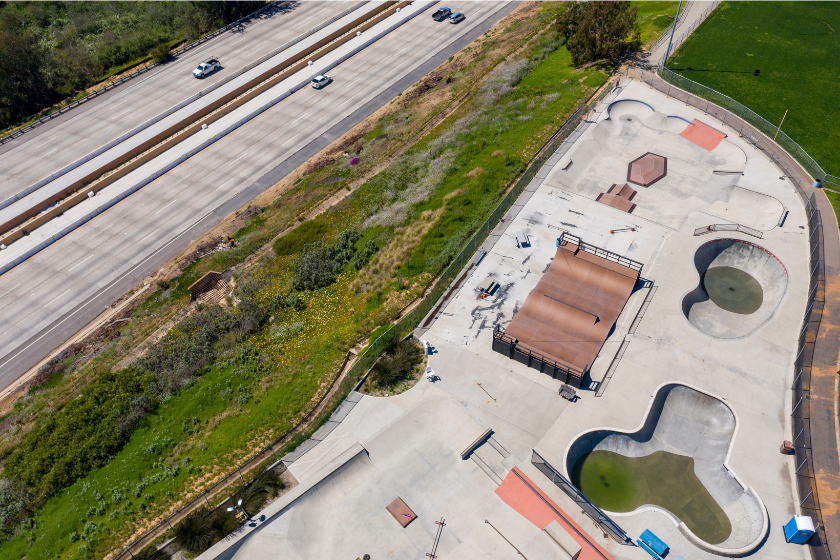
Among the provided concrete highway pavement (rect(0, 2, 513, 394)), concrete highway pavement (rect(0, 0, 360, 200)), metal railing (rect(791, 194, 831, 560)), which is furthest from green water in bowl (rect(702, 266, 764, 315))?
concrete highway pavement (rect(0, 0, 360, 200))

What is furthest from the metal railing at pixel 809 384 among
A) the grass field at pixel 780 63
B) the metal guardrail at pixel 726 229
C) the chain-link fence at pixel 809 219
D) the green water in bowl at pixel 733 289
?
the grass field at pixel 780 63

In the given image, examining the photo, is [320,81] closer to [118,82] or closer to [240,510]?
[118,82]

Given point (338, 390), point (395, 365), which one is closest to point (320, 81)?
point (395, 365)

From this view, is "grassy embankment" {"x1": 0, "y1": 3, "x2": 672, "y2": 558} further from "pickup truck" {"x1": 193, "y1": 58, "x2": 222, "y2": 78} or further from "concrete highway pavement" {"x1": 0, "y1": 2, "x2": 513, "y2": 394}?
"pickup truck" {"x1": 193, "y1": 58, "x2": 222, "y2": 78}

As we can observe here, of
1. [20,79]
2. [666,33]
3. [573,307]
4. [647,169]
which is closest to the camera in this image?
[573,307]

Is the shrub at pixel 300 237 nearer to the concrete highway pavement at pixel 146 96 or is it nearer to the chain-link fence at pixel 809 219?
the concrete highway pavement at pixel 146 96

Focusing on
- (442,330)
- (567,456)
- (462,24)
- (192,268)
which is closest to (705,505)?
(567,456)
